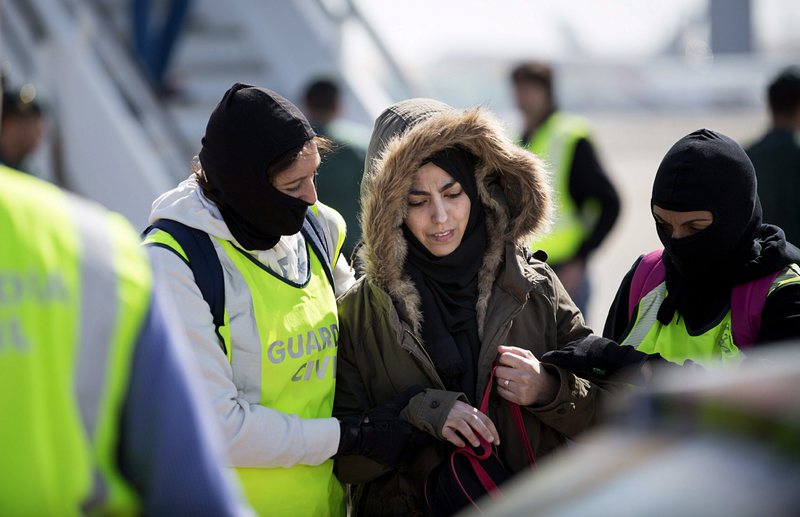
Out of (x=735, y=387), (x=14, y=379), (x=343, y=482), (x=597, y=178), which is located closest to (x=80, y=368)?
(x=14, y=379)

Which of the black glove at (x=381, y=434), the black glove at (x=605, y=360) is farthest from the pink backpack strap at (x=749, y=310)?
the black glove at (x=381, y=434)

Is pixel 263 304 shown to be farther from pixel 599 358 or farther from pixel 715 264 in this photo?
pixel 715 264

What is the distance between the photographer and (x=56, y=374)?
1.38 m

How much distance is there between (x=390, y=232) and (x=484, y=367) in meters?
0.48

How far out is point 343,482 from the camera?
9.73 feet

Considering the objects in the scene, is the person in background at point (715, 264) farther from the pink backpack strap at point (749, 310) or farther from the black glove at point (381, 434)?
the black glove at point (381, 434)

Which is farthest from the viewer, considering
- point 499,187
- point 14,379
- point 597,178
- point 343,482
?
point 597,178

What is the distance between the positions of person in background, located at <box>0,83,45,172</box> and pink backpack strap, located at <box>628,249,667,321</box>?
375 centimetres

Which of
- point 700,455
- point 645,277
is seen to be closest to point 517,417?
point 645,277

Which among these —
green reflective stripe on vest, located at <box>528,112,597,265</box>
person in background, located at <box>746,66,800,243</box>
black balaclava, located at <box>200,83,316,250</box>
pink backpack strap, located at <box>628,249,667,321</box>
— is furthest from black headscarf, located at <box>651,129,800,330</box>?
green reflective stripe on vest, located at <box>528,112,597,265</box>

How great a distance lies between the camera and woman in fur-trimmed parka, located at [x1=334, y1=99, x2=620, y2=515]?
291 cm

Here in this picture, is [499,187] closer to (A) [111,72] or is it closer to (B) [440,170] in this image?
(B) [440,170]

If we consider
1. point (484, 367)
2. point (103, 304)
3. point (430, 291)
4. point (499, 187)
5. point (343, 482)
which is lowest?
point (343, 482)

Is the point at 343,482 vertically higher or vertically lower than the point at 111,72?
lower
